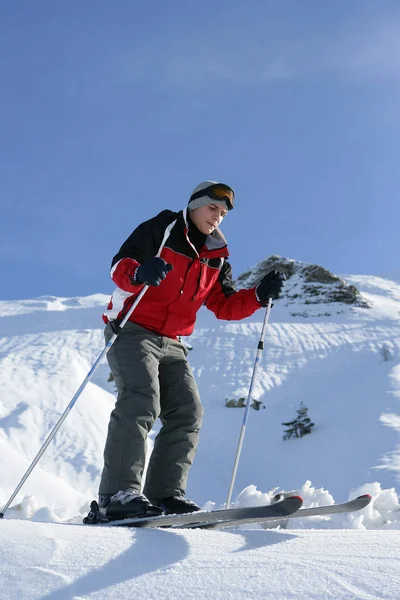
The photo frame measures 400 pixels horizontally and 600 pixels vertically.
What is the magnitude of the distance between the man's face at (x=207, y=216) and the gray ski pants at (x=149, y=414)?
690 millimetres

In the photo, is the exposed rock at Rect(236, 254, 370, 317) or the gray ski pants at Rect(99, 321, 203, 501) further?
the exposed rock at Rect(236, 254, 370, 317)

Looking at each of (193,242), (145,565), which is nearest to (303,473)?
(193,242)

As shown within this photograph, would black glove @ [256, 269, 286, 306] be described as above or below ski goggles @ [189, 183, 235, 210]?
below

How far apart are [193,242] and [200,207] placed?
0.21 metres

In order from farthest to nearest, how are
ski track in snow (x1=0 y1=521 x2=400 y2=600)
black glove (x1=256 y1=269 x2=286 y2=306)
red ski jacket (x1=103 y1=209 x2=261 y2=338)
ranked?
black glove (x1=256 y1=269 x2=286 y2=306) < red ski jacket (x1=103 y1=209 x2=261 y2=338) < ski track in snow (x1=0 y1=521 x2=400 y2=600)

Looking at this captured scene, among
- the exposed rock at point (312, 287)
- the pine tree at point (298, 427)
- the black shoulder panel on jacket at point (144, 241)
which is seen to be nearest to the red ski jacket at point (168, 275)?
the black shoulder panel on jacket at point (144, 241)

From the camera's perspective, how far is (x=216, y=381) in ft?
45.3

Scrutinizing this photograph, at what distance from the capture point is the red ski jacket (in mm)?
3178

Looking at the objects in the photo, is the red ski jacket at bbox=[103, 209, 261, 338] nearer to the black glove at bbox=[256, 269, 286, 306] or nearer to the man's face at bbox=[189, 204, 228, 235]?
the man's face at bbox=[189, 204, 228, 235]

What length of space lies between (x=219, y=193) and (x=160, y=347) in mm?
956

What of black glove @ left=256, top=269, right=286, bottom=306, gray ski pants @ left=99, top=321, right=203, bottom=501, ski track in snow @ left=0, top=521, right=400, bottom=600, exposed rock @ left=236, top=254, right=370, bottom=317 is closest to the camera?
ski track in snow @ left=0, top=521, right=400, bottom=600

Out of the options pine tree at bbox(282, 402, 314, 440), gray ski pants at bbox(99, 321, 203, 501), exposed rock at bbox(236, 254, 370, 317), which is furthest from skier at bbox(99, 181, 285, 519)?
exposed rock at bbox(236, 254, 370, 317)

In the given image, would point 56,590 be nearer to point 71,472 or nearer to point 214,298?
point 214,298

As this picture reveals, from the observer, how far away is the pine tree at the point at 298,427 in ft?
34.0
